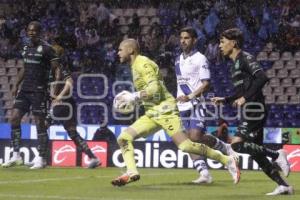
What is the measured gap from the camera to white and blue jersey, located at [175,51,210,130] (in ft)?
43.8

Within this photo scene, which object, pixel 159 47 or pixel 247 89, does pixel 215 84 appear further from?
pixel 247 89

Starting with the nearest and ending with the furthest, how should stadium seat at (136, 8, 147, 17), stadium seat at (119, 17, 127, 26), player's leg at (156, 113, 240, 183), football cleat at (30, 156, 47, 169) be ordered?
player's leg at (156, 113, 240, 183) → football cleat at (30, 156, 47, 169) → stadium seat at (136, 8, 147, 17) → stadium seat at (119, 17, 127, 26)

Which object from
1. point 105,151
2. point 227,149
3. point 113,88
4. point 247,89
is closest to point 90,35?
point 113,88

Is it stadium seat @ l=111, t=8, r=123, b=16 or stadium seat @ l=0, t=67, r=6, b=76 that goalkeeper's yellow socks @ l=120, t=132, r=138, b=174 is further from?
stadium seat @ l=111, t=8, r=123, b=16

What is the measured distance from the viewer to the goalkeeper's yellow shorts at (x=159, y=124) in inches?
471

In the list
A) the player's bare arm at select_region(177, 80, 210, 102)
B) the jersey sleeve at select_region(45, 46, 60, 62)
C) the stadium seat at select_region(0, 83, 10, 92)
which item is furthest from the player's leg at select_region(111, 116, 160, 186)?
the stadium seat at select_region(0, 83, 10, 92)

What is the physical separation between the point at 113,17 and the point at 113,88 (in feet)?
13.0

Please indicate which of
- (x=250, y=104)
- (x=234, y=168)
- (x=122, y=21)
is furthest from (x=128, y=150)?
(x=122, y=21)

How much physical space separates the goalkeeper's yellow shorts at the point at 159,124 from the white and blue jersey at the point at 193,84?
4.41ft

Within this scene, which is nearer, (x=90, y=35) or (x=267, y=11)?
(x=267, y=11)

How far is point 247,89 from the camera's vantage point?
36.3 ft

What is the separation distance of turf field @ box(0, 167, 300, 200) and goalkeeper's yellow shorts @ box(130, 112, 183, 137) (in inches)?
31.3

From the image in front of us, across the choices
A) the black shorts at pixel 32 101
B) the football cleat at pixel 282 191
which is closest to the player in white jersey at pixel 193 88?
the football cleat at pixel 282 191

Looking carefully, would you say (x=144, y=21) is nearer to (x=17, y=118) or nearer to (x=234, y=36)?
(x=17, y=118)
